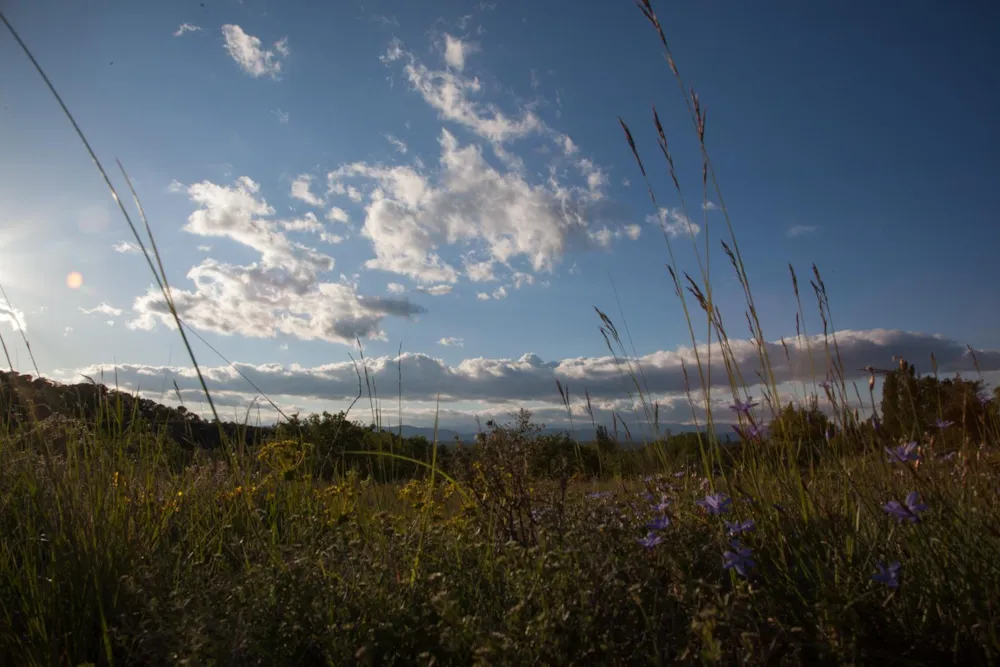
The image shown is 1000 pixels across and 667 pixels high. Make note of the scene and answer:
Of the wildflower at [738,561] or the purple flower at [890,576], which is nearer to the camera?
the purple flower at [890,576]

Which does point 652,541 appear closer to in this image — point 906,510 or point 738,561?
point 738,561

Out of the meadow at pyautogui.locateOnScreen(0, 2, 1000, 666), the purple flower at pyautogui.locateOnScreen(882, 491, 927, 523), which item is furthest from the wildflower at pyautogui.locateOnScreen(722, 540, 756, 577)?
the purple flower at pyautogui.locateOnScreen(882, 491, 927, 523)

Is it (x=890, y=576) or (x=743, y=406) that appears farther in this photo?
(x=743, y=406)

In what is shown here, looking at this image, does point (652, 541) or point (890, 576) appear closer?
point (890, 576)

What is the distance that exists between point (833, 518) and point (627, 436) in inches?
45.8

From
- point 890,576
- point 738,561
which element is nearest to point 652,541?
point 738,561

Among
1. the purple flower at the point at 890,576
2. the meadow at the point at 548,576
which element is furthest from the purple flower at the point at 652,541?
the purple flower at the point at 890,576

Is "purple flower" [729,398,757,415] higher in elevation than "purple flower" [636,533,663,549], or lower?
higher

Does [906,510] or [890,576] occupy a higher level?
[906,510]

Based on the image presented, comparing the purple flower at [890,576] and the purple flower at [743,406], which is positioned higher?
the purple flower at [743,406]

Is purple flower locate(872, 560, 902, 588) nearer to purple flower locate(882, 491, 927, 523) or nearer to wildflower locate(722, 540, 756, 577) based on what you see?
purple flower locate(882, 491, 927, 523)

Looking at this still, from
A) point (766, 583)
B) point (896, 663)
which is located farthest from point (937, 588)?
point (766, 583)

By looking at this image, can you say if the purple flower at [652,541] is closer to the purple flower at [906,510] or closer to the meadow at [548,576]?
the meadow at [548,576]

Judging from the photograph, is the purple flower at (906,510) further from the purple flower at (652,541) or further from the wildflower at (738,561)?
the purple flower at (652,541)
